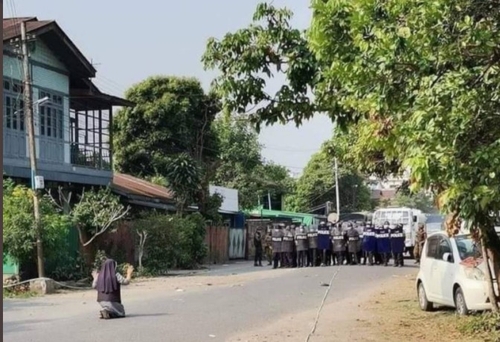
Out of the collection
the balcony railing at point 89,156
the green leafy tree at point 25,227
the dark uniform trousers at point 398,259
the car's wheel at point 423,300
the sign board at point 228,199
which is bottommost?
the car's wheel at point 423,300

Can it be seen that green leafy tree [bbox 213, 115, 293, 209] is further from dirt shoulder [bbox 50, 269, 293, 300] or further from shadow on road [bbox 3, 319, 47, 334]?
shadow on road [bbox 3, 319, 47, 334]

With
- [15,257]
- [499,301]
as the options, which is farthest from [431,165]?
[15,257]

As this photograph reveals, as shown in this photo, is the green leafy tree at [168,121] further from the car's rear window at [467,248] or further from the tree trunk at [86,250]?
the car's rear window at [467,248]

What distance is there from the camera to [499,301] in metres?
12.5

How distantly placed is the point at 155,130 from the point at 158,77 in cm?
268

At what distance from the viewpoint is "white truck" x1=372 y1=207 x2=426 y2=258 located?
38.9 meters

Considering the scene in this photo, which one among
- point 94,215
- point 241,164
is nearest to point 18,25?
point 94,215

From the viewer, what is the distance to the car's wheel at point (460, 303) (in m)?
13.3

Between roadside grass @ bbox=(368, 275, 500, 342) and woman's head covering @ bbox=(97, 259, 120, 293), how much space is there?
4949 millimetres

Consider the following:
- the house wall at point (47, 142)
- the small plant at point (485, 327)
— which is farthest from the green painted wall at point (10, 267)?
the small plant at point (485, 327)

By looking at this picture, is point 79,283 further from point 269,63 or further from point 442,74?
point 442,74

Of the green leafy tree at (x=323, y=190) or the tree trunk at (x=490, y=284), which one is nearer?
the tree trunk at (x=490, y=284)

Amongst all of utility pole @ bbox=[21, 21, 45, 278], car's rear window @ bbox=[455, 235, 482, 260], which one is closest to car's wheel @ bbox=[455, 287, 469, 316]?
car's rear window @ bbox=[455, 235, 482, 260]

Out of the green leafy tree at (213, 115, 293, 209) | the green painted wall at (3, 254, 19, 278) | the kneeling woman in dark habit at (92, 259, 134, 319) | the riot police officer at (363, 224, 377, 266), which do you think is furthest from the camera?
the green leafy tree at (213, 115, 293, 209)
